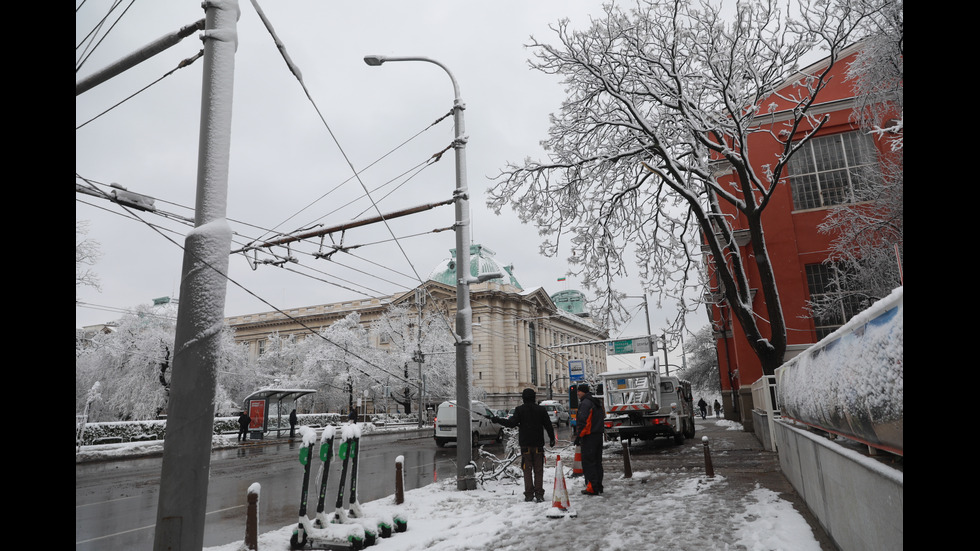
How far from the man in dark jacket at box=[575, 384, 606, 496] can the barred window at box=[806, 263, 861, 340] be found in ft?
50.3

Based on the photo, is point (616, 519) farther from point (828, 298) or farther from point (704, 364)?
point (704, 364)

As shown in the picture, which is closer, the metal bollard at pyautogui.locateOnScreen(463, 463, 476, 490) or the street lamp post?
the metal bollard at pyautogui.locateOnScreen(463, 463, 476, 490)

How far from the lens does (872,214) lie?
21.6 metres

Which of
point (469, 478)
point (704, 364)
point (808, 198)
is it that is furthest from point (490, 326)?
point (469, 478)

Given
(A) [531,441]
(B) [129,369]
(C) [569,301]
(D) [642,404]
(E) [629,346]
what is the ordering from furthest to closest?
(C) [569,301], (B) [129,369], (E) [629,346], (D) [642,404], (A) [531,441]

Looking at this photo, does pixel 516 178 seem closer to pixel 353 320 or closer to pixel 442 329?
pixel 442 329

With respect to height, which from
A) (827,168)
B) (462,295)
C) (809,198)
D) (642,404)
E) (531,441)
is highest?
(827,168)

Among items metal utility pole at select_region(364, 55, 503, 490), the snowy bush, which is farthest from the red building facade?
the snowy bush

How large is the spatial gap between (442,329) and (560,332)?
35863 millimetres

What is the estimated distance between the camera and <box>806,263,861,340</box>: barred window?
2203cm

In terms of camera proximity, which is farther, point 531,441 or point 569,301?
point 569,301

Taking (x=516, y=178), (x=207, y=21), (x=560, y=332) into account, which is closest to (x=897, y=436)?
(x=207, y=21)

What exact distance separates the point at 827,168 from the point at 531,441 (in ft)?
71.3

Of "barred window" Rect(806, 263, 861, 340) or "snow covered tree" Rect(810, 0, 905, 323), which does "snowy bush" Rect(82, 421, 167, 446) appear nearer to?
"barred window" Rect(806, 263, 861, 340)
